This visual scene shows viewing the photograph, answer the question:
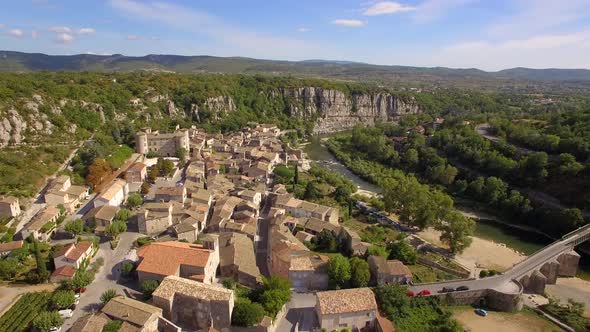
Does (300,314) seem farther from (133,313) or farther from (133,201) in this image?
(133,201)

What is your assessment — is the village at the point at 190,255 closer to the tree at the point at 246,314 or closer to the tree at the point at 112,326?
the tree at the point at 246,314

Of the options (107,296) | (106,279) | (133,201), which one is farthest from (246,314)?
(133,201)

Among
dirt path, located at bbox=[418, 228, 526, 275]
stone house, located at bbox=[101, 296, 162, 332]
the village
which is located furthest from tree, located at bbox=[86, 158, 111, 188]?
dirt path, located at bbox=[418, 228, 526, 275]

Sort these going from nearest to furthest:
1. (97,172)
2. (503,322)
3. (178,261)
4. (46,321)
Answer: (46,321)
(178,261)
(503,322)
(97,172)

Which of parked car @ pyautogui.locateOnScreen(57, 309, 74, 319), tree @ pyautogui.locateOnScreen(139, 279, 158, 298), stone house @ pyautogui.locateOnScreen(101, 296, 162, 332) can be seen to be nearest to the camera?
stone house @ pyautogui.locateOnScreen(101, 296, 162, 332)

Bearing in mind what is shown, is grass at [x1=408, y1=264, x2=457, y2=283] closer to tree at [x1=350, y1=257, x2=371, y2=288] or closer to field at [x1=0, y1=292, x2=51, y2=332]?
tree at [x1=350, y1=257, x2=371, y2=288]

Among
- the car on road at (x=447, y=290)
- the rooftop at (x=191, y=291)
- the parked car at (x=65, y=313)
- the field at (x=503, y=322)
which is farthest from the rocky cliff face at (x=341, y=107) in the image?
the parked car at (x=65, y=313)

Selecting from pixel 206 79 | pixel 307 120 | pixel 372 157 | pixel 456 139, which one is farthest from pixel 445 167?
pixel 206 79
